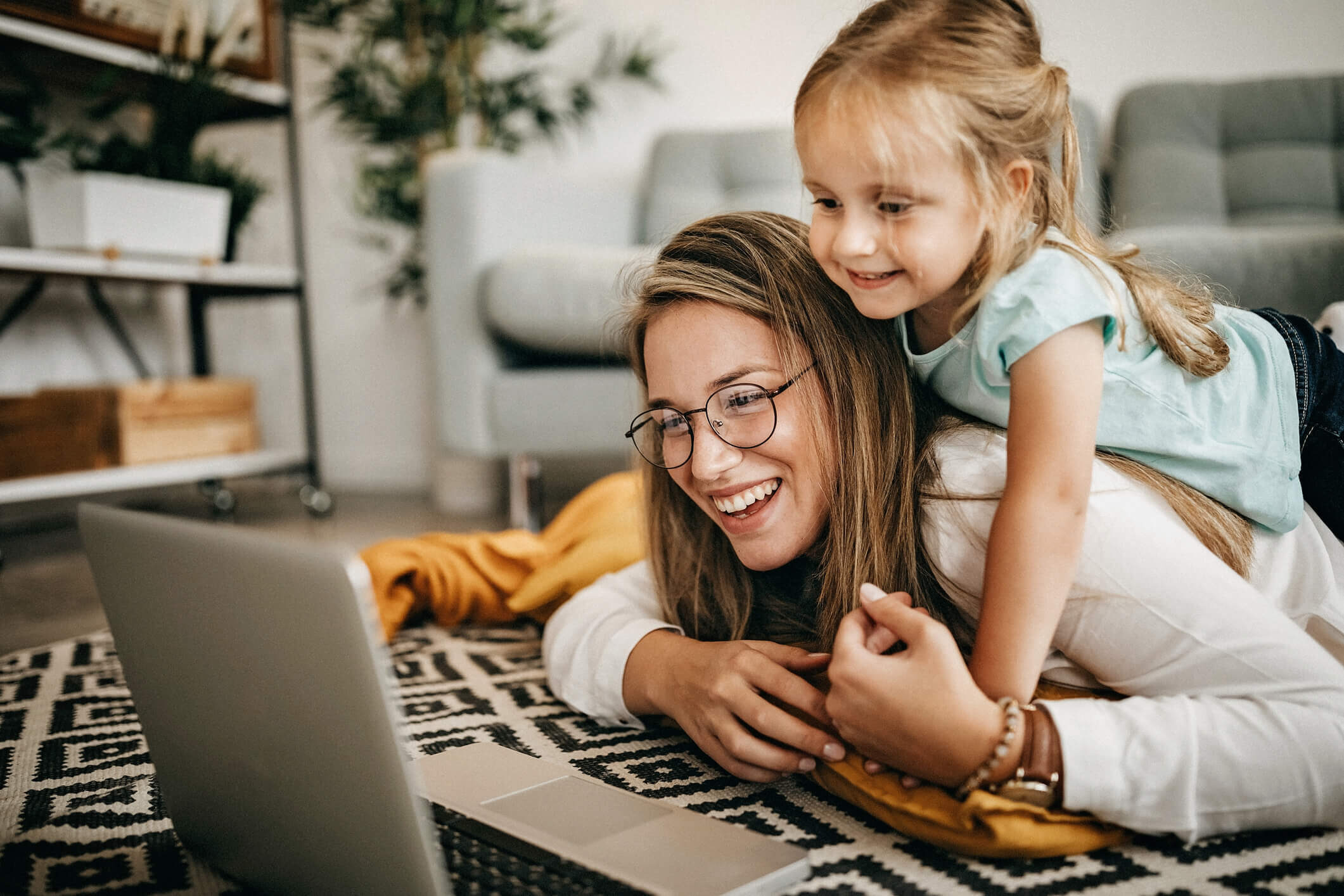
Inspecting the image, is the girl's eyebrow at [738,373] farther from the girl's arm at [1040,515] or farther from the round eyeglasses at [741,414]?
the girl's arm at [1040,515]

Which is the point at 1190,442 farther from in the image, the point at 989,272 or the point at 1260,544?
the point at 989,272

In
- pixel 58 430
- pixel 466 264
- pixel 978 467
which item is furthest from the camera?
pixel 58 430

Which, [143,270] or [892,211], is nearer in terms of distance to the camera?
[892,211]

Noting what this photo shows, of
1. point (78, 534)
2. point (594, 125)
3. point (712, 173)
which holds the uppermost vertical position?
point (594, 125)

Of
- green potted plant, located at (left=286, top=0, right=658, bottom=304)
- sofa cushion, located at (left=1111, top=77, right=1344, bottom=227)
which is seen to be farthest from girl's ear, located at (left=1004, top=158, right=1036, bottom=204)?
green potted plant, located at (left=286, top=0, right=658, bottom=304)

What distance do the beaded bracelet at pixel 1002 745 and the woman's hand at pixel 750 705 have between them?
0.10 m

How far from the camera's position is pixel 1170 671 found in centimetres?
65

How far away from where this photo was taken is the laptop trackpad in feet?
1.94

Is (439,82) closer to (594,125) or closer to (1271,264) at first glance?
(594,125)

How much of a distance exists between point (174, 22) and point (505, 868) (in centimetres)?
215

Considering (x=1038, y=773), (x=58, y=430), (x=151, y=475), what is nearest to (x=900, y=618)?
(x=1038, y=773)

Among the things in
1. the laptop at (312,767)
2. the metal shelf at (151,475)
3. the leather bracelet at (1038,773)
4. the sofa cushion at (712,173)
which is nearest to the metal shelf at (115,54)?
the metal shelf at (151,475)

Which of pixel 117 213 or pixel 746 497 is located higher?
pixel 117 213

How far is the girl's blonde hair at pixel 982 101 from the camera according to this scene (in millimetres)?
637
